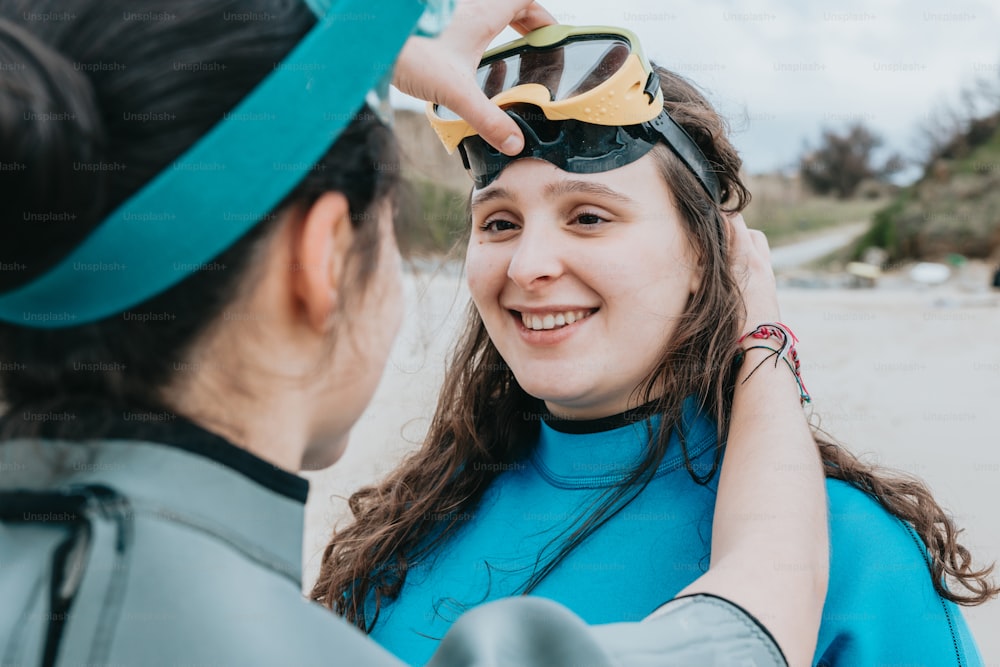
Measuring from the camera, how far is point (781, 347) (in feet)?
7.34

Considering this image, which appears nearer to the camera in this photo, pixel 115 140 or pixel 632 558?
pixel 115 140

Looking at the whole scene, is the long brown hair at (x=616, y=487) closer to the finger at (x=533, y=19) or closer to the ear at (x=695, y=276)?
the ear at (x=695, y=276)

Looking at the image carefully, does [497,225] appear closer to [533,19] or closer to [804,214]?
[533,19]

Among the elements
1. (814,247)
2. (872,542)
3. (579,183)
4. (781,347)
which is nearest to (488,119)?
(579,183)

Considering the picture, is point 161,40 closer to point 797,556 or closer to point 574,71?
point 797,556

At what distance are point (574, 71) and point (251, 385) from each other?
4.88 ft

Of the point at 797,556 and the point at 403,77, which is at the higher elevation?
the point at 403,77

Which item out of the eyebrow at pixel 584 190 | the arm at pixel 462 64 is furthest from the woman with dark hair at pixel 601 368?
the arm at pixel 462 64

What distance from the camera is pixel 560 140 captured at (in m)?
2.33

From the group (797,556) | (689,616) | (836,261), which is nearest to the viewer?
(689,616)

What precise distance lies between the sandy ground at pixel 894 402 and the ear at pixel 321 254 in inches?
23.5

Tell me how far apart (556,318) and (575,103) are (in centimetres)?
55

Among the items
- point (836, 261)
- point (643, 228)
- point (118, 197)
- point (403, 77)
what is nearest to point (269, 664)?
point (118, 197)

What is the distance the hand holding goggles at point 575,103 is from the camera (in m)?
A: 2.33
